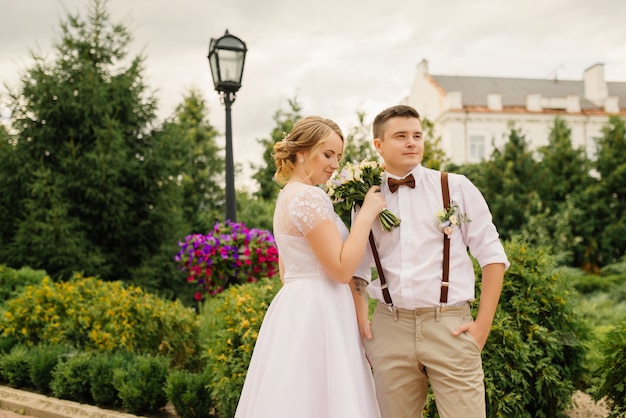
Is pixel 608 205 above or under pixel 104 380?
above

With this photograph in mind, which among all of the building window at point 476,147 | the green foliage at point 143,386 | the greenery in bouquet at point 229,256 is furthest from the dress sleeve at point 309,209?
the building window at point 476,147

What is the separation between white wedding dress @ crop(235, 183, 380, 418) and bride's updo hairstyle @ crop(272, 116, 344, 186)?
6.7 inches

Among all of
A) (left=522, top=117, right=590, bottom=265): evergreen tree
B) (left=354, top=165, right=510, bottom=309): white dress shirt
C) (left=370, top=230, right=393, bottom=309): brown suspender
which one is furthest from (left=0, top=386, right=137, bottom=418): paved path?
(left=522, top=117, right=590, bottom=265): evergreen tree

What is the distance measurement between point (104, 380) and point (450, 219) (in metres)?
4.21

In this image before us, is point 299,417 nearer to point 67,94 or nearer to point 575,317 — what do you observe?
point 575,317

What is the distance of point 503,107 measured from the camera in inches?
1214

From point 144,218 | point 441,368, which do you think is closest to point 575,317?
point 441,368

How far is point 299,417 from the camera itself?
2.81 m

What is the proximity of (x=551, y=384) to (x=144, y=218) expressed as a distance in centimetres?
925

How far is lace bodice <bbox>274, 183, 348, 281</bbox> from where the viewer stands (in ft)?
9.36

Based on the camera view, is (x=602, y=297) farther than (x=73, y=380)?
Yes

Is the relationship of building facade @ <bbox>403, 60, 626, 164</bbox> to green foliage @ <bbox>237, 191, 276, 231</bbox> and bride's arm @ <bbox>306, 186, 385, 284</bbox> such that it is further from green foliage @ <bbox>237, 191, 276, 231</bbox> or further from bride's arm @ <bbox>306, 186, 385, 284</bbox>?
bride's arm @ <bbox>306, 186, 385, 284</bbox>

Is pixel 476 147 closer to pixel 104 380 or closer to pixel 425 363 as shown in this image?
pixel 104 380

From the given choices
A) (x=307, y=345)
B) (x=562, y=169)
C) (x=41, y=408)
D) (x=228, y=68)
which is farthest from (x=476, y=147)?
(x=307, y=345)
